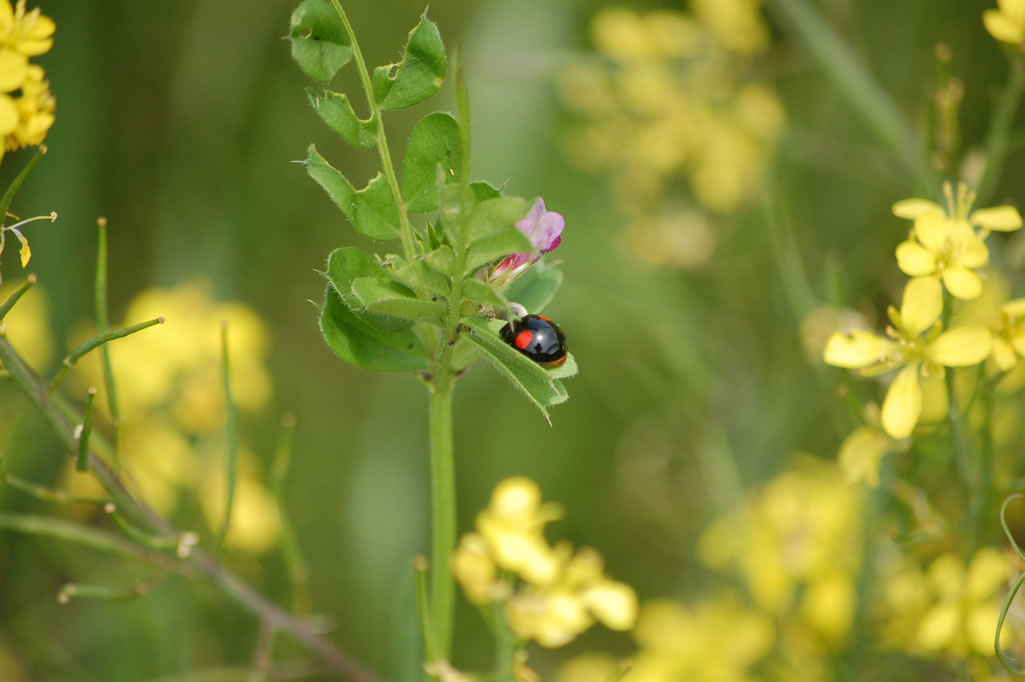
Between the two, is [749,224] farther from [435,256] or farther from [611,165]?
[435,256]

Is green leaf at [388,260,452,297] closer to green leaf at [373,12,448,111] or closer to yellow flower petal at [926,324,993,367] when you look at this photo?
green leaf at [373,12,448,111]

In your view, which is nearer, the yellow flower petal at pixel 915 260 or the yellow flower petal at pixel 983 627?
the yellow flower petal at pixel 915 260

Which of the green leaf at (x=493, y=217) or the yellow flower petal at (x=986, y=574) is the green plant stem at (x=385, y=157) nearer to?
the green leaf at (x=493, y=217)

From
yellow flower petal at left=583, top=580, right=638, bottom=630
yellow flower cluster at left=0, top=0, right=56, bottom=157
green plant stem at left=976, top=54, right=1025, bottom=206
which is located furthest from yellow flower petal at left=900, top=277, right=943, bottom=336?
yellow flower cluster at left=0, top=0, right=56, bottom=157

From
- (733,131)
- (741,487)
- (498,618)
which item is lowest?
(741,487)

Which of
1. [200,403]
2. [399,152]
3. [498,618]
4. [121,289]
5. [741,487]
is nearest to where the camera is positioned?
[498,618]

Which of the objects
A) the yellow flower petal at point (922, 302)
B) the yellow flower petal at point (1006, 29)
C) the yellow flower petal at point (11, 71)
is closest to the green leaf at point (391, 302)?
the yellow flower petal at point (11, 71)

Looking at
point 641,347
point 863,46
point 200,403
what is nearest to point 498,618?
point 200,403
